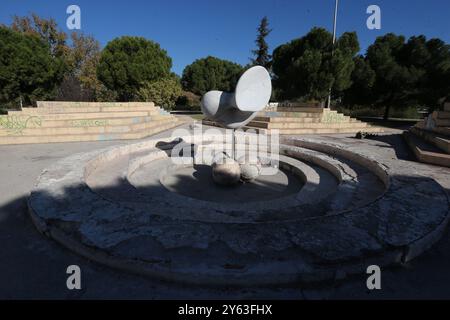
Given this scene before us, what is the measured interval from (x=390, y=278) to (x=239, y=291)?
1501 millimetres

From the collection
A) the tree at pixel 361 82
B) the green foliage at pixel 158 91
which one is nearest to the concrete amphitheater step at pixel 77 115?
the green foliage at pixel 158 91

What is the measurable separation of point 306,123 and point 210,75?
1268 inches

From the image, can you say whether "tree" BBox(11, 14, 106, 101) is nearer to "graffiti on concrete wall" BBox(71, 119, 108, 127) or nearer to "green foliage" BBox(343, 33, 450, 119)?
"graffiti on concrete wall" BBox(71, 119, 108, 127)

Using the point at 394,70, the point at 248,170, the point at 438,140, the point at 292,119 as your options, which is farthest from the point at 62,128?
the point at 394,70

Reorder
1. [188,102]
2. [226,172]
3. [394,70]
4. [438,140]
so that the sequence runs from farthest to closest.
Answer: [188,102] < [394,70] < [438,140] < [226,172]

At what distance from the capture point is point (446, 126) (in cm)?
1042

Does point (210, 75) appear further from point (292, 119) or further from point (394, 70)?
point (292, 119)

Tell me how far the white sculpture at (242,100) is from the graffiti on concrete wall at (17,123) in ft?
26.9

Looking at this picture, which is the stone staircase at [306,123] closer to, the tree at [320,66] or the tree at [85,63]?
the tree at [320,66]

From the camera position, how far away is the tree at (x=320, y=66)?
708 inches

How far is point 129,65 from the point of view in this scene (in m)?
26.9

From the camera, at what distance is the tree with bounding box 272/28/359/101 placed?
1798 cm

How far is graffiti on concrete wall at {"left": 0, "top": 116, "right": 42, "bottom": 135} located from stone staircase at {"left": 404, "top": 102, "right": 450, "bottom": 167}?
14332mm
